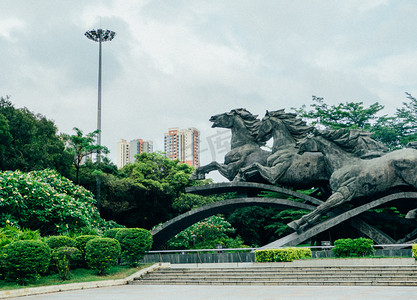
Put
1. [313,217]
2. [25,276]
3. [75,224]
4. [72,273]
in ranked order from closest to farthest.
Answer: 1. [25,276]
2. [72,273]
3. [313,217]
4. [75,224]

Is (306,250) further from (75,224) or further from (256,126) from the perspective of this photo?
(75,224)

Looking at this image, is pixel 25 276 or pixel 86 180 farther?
pixel 86 180

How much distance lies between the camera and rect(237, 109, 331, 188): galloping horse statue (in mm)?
17938

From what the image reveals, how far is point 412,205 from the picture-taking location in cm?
1742

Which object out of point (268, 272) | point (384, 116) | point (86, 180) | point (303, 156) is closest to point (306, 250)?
point (268, 272)

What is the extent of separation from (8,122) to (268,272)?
19.2 meters

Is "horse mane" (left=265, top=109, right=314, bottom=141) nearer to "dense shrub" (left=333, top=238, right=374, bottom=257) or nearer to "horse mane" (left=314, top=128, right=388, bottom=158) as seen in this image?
"horse mane" (left=314, top=128, right=388, bottom=158)

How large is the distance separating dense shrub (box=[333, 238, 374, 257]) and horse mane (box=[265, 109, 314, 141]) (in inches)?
245

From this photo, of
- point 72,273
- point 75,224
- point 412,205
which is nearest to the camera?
point 72,273

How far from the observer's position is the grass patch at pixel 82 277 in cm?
1182

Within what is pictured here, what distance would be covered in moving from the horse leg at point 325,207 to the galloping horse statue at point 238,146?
12.3 feet

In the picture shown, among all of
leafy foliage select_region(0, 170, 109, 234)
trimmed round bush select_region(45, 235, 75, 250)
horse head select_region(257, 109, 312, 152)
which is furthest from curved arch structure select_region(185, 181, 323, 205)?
trimmed round bush select_region(45, 235, 75, 250)

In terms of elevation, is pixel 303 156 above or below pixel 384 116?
below

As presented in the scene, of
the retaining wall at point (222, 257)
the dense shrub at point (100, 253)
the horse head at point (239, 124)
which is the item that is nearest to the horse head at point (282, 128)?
the horse head at point (239, 124)
